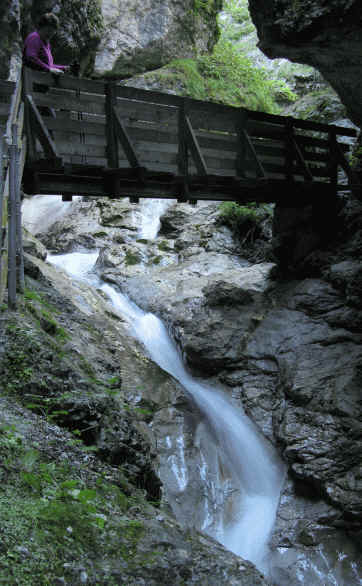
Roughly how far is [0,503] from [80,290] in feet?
29.0

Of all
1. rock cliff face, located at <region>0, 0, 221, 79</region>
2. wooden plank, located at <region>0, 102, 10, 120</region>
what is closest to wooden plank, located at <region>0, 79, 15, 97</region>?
wooden plank, located at <region>0, 102, 10, 120</region>

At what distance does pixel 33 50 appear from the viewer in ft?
25.6

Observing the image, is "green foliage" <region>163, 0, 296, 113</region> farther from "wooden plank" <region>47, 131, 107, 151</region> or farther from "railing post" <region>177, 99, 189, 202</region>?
"wooden plank" <region>47, 131, 107, 151</region>

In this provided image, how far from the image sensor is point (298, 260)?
1214 centimetres

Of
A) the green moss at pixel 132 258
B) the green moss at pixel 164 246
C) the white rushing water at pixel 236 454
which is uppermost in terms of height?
the green moss at pixel 164 246

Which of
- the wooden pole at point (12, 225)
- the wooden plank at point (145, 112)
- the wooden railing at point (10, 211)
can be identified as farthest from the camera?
the wooden plank at point (145, 112)

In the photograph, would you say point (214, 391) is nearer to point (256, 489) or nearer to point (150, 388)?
→ point (150, 388)

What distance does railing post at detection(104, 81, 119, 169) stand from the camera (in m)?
8.74

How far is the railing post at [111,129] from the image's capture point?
8.74 meters

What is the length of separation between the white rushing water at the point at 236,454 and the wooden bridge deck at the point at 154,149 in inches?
134

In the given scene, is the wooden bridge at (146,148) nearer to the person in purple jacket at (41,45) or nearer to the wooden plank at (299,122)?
the wooden plank at (299,122)

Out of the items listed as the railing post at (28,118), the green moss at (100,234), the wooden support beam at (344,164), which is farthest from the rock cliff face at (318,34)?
the green moss at (100,234)

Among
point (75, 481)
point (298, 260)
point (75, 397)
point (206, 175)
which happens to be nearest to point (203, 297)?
point (298, 260)

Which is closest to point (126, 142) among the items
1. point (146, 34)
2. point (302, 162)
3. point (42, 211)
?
point (302, 162)
